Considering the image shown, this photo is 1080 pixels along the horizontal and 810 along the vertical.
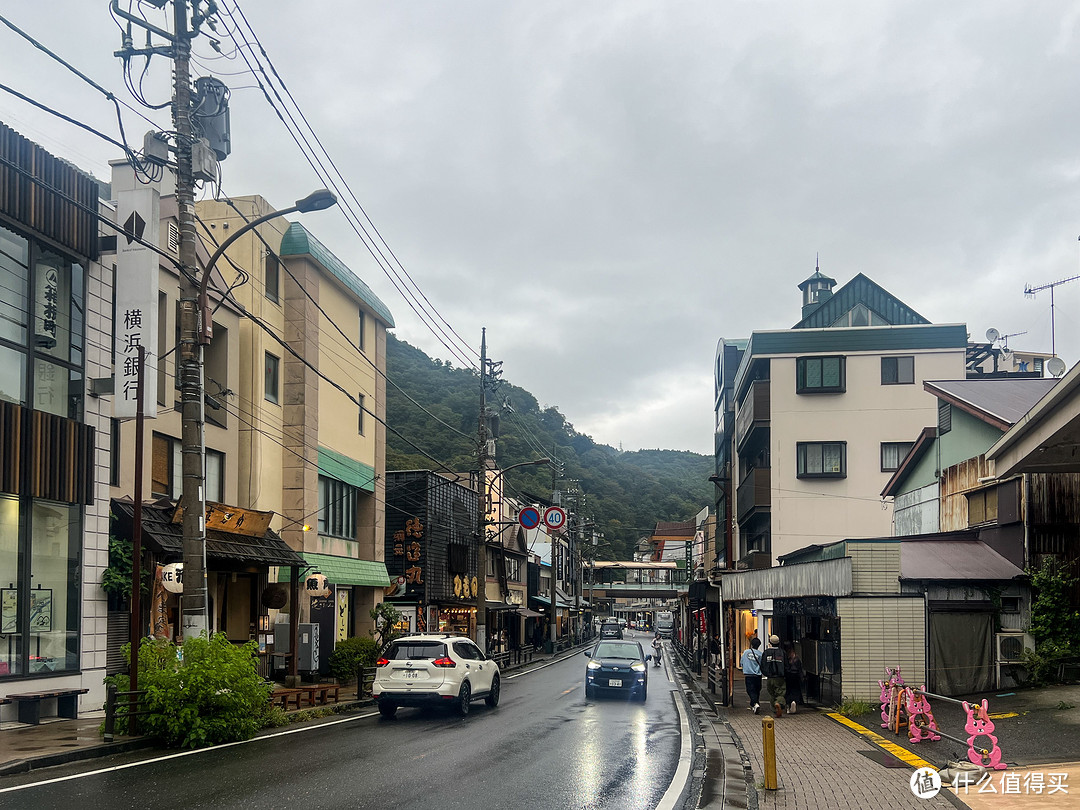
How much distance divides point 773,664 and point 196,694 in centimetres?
1139

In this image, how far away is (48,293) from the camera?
19.5m

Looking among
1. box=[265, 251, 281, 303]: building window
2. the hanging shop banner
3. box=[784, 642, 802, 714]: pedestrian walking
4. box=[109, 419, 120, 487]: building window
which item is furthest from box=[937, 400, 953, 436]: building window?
box=[109, 419, 120, 487]: building window

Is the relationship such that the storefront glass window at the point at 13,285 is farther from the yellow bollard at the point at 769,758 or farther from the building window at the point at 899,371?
the building window at the point at 899,371

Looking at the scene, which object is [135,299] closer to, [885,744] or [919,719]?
[885,744]

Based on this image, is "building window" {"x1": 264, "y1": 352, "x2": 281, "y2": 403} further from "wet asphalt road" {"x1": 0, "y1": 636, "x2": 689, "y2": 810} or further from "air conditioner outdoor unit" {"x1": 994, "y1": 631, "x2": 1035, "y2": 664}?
"air conditioner outdoor unit" {"x1": 994, "y1": 631, "x2": 1035, "y2": 664}

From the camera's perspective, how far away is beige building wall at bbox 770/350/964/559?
44.7m

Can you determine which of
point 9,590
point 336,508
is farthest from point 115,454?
point 336,508

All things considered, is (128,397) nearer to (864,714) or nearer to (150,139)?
(150,139)

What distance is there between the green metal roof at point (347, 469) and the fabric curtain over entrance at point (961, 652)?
21.4m

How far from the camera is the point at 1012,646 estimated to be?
2123 cm

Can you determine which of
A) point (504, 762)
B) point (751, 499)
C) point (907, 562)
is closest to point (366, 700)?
point (504, 762)

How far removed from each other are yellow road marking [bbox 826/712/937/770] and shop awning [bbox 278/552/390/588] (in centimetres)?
1889

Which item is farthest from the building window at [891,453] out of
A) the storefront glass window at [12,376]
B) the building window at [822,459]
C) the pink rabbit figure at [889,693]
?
the storefront glass window at [12,376]

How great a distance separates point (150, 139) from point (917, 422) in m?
36.6
